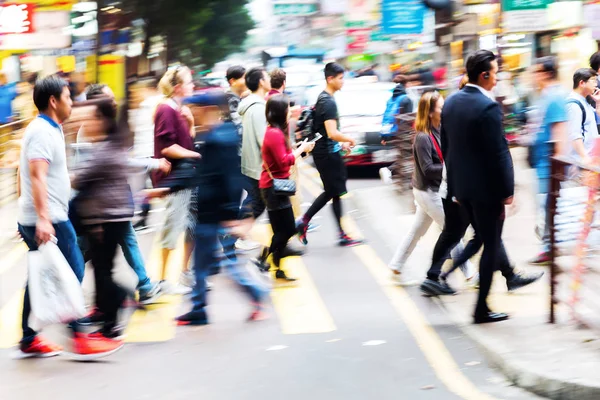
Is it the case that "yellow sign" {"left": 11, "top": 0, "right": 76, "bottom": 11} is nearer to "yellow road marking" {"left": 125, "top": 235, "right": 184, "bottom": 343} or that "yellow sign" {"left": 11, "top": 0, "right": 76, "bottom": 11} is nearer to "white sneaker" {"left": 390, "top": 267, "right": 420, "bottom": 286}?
"yellow road marking" {"left": 125, "top": 235, "right": 184, "bottom": 343}

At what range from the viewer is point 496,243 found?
686cm

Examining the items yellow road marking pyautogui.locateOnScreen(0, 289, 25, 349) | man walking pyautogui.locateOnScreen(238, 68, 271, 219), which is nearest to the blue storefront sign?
man walking pyautogui.locateOnScreen(238, 68, 271, 219)

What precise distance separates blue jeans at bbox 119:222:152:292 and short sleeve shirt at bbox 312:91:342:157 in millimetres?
2991

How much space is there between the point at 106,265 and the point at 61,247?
34 centimetres

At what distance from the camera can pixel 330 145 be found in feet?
34.4

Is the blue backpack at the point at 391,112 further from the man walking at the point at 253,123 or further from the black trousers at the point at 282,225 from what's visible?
the black trousers at the point at 282,225

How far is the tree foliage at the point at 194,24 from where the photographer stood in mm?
36125

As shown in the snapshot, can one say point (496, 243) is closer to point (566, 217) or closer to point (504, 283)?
point (566, 217)

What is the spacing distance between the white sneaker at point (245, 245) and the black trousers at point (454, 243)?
3.29m

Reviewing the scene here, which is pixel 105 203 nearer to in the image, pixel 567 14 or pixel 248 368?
pixel 248 368

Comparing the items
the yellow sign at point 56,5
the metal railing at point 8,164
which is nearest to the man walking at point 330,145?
the metal railing at point 8,164

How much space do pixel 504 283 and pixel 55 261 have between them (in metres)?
3.95

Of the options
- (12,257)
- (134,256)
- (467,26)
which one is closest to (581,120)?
(134,256)

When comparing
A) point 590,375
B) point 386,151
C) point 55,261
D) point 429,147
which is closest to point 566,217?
point 590,375
